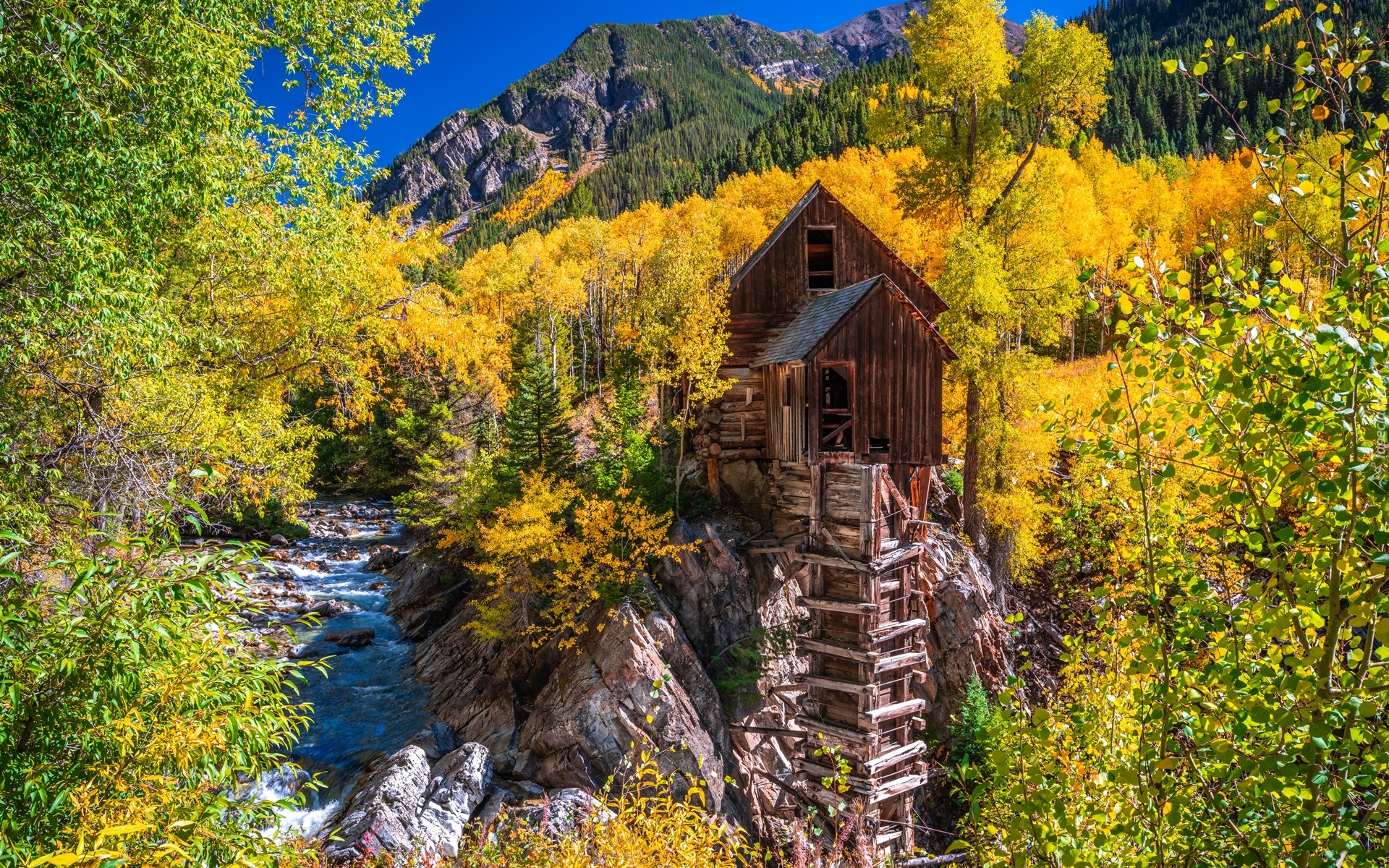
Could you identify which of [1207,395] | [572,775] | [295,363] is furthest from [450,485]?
[1207,395]

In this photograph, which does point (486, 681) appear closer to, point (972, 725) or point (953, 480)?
point (972, 725)

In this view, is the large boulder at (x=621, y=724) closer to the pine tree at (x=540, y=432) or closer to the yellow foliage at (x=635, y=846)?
the yellow foliage at (x=635, y=846)

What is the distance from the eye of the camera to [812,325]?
16.1 meters

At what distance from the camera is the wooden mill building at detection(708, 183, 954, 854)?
14.6 metres

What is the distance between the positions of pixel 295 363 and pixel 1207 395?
46.9 ft

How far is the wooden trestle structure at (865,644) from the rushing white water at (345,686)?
1002 centimetres

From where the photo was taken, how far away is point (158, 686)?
14.5ft

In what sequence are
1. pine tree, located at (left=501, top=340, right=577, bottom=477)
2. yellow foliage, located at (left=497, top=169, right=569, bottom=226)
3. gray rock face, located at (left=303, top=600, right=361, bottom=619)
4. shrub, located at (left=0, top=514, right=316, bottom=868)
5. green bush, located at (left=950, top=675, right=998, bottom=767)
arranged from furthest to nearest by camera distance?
yellow foliage, located at (left=497, top=169, right=569, bottom=226) → gray rock face, located at (left=303, top=600, right=361, bottom=619) → pine tree, located at (left=501, top=340, right=577, bottom=477) → green bush, located at (left=950, top=675, right=998, bottom=767) → shrub, located at (left=0, top=514, right=316, bottom=868)

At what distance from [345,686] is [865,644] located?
50.9ft

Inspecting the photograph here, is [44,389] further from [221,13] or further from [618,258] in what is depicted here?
[618,258]

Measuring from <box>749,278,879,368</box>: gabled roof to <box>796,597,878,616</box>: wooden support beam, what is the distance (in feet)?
17.6

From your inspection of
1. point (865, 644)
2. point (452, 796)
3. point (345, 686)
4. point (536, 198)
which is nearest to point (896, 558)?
point (865, 644)

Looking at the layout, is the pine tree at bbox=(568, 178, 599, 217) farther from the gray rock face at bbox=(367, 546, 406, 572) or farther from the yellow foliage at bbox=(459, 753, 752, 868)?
the yellow foliage at bbox=(459, 753, 752, 868)

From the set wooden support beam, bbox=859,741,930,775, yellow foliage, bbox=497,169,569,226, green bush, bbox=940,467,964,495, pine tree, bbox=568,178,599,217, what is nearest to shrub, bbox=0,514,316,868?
wooden support beam, bbox=859,741,930,775
